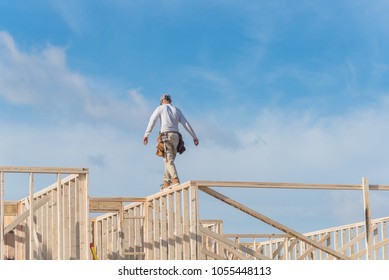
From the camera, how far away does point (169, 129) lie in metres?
17.9

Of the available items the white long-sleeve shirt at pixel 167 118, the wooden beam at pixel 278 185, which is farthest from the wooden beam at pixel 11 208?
the wooden beam at pixel 278 185

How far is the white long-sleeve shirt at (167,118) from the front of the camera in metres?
17.9

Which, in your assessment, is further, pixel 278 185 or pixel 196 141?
pixel 196 141

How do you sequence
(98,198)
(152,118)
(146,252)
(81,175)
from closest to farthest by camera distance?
(81,175) → (152,118) → (146,252) → (98,198)

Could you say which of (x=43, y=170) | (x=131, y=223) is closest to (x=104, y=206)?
(x=131, y=223)

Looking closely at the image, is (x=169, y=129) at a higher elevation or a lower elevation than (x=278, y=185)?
higher

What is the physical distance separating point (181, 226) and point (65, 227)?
2.35 m

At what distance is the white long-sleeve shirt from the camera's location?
17906 millimetres

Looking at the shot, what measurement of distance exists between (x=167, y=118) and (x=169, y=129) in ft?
0.77

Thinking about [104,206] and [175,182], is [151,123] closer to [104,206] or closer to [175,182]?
[175,182]
